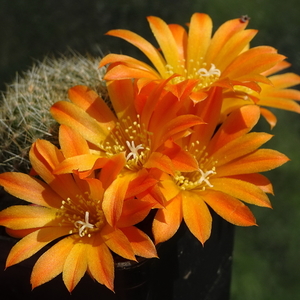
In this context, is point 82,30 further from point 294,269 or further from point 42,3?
point 294,269

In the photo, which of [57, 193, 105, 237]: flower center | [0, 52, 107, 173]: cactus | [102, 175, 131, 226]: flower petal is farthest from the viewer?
[0, 52, 107, 173]: cactus

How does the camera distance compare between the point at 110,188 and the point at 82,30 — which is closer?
the point at 110,188

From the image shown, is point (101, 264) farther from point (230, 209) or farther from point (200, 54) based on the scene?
point (200, 54)

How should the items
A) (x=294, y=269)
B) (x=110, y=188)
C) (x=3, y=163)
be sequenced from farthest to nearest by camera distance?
(x=294, y=269)
(x=3, y=163)
(x=110, y=188)

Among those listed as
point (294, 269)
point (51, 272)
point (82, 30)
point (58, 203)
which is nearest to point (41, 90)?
point (58, 203)

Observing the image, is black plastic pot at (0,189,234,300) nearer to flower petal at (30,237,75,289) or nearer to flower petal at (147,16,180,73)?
flower petal at (30,237,75,289)

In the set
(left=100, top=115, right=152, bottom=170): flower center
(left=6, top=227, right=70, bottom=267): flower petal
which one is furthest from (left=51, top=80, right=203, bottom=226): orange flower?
(left=6, top=227, right=70, bottom=267): flower petal
